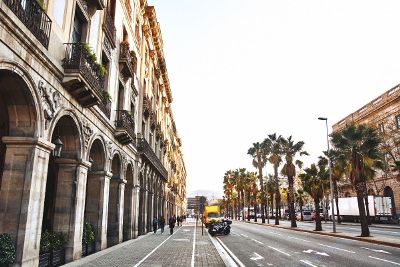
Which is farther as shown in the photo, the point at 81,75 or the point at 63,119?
the point at 63,119

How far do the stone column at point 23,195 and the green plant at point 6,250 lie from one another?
0.21 m

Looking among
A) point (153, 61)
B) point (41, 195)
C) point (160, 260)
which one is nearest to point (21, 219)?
point (41, 195)

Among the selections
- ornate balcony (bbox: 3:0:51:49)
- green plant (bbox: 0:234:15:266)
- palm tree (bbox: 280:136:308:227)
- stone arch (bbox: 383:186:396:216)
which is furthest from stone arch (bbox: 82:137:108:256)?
stone arch (bbox: 383:186:396:216)

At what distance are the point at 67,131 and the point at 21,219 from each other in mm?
5224

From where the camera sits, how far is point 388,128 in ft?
156

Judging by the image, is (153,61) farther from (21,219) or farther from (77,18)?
(21,219)

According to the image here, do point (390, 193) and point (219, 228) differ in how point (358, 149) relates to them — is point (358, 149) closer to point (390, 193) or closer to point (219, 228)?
point (219, 228)

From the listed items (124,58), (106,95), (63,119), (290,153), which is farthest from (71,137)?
(290,153)

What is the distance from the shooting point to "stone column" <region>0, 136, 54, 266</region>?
9477mm

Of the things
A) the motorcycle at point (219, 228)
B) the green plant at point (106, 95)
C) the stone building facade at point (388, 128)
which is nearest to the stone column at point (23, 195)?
the green plant at point (106, 95)

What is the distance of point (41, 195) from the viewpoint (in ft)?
34.4

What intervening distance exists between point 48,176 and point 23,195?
6.30 meters

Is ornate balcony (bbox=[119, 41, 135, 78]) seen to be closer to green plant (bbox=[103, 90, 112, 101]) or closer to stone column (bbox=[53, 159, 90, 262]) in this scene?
green plant (bbox=[103, 90, 112, 101])

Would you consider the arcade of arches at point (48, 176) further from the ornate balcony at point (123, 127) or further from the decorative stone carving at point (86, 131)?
the ornate balcony at point (123, 127)
